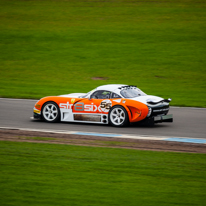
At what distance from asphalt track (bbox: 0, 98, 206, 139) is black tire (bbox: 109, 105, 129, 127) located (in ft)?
0.60

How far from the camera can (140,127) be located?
12.4 meters

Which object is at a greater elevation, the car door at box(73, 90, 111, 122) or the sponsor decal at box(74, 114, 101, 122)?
the car door at box(73, 90, 111, 122)

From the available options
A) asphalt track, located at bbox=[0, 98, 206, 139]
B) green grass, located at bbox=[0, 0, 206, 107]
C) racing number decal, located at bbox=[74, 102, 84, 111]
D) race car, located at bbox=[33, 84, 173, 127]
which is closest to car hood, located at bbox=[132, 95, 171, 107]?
race car, located at bbox=[33, 84, 173, 127]

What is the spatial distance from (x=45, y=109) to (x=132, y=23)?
19719 millimetres

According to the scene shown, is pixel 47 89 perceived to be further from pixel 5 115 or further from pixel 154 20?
pixel 154 20

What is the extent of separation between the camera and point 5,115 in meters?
14.5

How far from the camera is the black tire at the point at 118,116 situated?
478 inches

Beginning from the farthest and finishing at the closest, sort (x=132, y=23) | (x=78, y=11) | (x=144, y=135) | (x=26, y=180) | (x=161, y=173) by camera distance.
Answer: (x=78, y=11)
(x=132, y=23)
(x=144, y=135)
(x=161, y=173)
(x=26, y=180)

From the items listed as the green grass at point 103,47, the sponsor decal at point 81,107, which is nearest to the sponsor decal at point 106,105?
the sponsor decal at point 81,107

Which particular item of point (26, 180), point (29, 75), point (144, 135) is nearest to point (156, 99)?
point (144, 135)

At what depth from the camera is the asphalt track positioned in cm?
1153

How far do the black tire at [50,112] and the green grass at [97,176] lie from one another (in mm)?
3694

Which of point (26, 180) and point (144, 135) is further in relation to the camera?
point (144, 135)

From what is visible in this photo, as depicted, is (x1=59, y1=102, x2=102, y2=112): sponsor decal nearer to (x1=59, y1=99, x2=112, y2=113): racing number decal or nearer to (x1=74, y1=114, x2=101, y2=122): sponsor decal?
(x1=59, y1=99, x2=112, y2=113): racing number decal
